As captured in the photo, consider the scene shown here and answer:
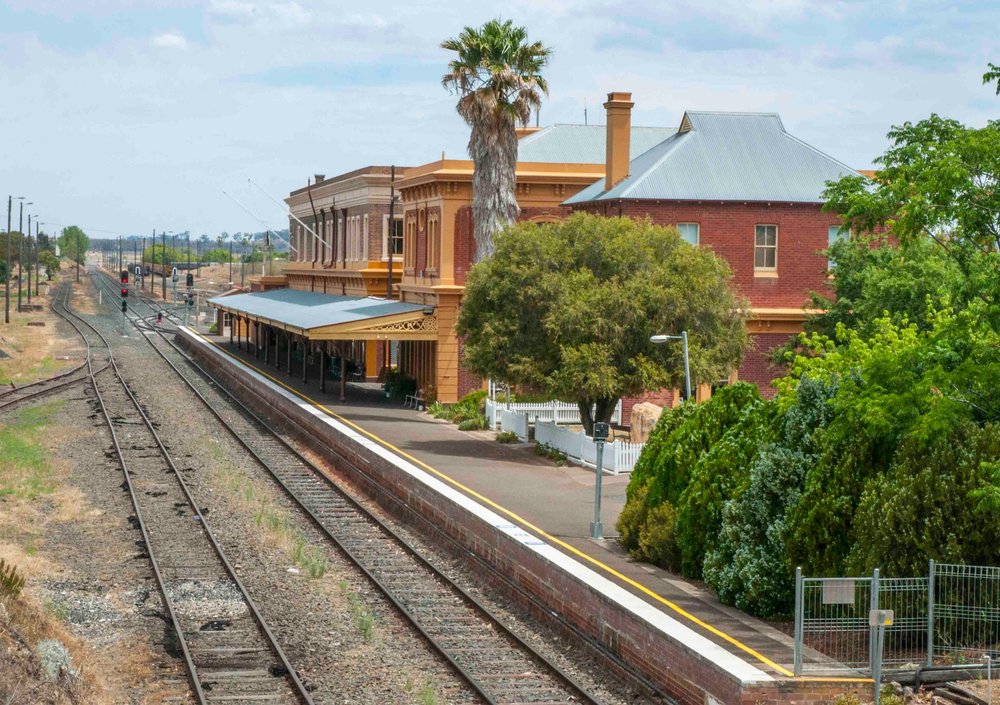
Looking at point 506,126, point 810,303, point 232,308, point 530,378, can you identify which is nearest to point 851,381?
point 530,378

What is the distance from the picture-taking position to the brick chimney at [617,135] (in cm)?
4316

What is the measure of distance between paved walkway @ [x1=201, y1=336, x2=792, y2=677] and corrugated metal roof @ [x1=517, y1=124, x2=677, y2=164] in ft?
35.0

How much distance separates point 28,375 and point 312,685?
4472cm

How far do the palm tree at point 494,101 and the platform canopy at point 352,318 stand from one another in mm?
3364

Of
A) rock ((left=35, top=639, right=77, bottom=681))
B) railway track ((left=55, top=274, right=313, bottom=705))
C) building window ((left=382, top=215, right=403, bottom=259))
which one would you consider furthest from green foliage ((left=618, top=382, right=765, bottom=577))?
building window ((left=382, top=215, right=403, bottom=259))

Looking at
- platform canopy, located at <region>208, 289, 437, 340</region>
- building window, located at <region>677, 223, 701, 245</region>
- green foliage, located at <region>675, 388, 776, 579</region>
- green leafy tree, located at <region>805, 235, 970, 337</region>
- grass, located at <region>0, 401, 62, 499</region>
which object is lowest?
grass, located at <region>0, 401, 62, 499</region>

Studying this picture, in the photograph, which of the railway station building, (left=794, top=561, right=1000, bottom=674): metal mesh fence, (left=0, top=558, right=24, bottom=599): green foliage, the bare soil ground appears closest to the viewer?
(left=794, top=561, right=1000, bottom=674): metal mesh fence

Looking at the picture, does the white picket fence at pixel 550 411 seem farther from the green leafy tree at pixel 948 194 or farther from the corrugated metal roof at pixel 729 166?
the green leafy tree at pixel 948 194

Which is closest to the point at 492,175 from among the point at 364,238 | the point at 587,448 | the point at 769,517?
the point at 587,448

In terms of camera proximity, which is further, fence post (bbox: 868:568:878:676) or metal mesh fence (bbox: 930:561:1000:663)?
metal mesh fence (bbox: 930:561:1000:663)

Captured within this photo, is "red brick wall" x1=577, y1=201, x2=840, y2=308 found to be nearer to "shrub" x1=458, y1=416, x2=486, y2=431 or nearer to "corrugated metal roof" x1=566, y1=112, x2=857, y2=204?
"corrugated metal roof" x1=566, y1=112, x2=857, y2=204

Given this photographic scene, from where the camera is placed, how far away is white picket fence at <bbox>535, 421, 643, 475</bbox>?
30.5 meters

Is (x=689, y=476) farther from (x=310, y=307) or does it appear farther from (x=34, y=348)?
(x=34, y=348)

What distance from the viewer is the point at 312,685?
1625cm
